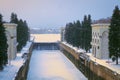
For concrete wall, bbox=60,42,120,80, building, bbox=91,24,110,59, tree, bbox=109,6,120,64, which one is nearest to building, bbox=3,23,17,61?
concrete wall, bbox=60,42,120,80

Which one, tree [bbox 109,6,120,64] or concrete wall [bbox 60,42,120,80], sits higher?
tree [bbox 109,6,120,64]

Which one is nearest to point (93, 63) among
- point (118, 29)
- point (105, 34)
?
point (118, 29)

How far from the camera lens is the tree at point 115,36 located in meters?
40.6

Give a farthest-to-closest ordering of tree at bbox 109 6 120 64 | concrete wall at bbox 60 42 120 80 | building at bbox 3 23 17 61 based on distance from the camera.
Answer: building at bbox 3 23 17 61 → tree at bbox 109 6 120 64 → concrete wall at bbox 60 42 120 80

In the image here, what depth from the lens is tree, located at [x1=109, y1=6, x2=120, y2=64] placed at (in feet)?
133

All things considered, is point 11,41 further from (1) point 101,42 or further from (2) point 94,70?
(2) point 94,70

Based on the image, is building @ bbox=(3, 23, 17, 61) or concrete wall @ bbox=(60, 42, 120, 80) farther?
building @ bbox=(3, 23, 17, 61)

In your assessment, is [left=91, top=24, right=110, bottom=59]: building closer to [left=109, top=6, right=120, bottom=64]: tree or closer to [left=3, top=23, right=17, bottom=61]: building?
[left=109, top=6, right=120, bottom=64]: tree

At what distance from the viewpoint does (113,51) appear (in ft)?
133

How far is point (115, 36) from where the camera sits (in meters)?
41.2

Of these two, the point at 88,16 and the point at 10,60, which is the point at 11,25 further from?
the point at 88,16

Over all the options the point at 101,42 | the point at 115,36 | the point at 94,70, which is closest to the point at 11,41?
the point at 101,42

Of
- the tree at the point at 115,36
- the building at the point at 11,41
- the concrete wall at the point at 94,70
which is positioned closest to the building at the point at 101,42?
the concrete wall at the point at 94,70

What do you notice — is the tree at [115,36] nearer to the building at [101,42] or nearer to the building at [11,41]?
the building at [101,42]
